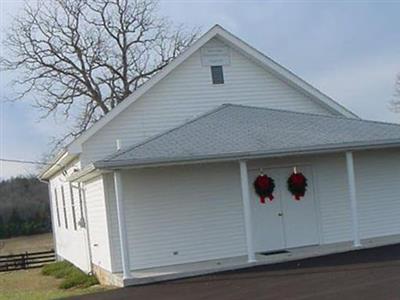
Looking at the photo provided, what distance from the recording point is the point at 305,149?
15789 mm

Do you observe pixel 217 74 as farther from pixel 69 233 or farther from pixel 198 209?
pixel 69 233

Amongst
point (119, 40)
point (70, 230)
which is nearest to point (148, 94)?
point (70, 230)

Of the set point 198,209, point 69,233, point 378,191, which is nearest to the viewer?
point 198,209

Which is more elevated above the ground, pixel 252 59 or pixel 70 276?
pixel 252 59

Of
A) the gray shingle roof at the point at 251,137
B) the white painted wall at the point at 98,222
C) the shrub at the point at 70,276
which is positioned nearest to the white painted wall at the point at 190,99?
the gray shingle roof at the point at 251,137

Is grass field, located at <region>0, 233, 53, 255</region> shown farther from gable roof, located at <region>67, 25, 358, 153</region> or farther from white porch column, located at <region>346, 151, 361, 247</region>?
white porch column, located at <region>346, 151, 361, 247</region>

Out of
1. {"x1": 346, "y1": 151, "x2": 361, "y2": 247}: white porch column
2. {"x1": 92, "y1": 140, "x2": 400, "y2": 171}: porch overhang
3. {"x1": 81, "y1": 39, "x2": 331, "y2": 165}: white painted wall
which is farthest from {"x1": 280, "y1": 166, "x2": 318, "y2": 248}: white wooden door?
{"x1": 81, "y1": 39, "x2": 331, "y2": 165}: white painted wall

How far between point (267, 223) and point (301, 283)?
16.8 feet

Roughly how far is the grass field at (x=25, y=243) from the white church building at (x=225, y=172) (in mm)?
28012

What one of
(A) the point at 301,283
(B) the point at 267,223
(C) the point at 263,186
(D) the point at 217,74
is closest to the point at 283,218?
(B) the point at 267,223

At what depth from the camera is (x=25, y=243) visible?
51.0 m

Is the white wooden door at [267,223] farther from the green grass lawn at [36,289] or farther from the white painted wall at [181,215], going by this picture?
the green grass lawn at [36,289]

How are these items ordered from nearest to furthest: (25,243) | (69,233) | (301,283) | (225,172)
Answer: (301,283)
(225,172)
(69,233)
(25,243)

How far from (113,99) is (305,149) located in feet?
79.9
